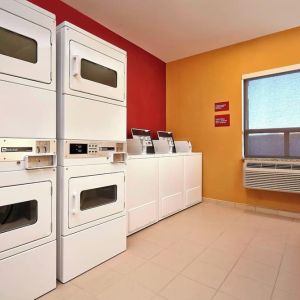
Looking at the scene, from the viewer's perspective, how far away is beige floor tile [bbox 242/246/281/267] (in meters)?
2.00

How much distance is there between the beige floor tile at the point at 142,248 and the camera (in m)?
2.13

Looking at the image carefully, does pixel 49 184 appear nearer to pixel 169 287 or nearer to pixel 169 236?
pixel 169 287

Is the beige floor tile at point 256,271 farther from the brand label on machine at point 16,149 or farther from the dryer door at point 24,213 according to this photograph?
the brand label on machine at point 16,149

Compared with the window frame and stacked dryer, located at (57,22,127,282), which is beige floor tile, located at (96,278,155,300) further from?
the window frame

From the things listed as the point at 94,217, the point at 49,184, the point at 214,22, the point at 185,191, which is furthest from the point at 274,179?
the point at 49,184

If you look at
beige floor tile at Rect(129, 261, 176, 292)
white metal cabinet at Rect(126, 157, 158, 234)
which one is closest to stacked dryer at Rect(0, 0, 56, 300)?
beige floor tile at Rect(129, 261, 176, 292)

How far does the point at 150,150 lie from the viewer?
11.0ft

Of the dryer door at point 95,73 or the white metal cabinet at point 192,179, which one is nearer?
the dryer door at point 95,73

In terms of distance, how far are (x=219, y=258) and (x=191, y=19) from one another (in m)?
2.84

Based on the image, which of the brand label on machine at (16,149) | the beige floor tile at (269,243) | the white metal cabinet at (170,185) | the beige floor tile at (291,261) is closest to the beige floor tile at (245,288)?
the beige floor tile at (291,261)

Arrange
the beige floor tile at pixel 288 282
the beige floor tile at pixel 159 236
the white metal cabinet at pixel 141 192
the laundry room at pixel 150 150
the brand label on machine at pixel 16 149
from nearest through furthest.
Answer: the brand label on machine at pixel 16 149
the laundry room at pixel 150 150
the beige floor tile at pixel 288 282
the beige floor tile at pixel 159 236
the white metal cabinet at pixel 141 192

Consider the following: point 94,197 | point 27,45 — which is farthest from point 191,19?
point 94,197

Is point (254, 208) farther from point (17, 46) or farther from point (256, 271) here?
point (17, 46)

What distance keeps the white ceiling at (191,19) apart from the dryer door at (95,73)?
1076 mm
